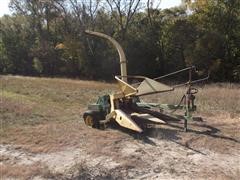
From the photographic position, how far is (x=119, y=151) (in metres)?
7.44

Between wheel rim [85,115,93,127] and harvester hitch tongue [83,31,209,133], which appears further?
wheel rim [85,115,93,127]

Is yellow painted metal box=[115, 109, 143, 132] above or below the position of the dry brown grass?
above

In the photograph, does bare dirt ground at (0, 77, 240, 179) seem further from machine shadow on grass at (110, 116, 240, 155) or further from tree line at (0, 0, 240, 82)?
tree line at (0, 0, 240, 82)

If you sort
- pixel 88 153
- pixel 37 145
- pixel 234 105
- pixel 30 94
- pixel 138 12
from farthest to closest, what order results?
pixel 138 12 → pixel 30 94 → pixel 234 105 → pixel 37 145 → pixel 88 153

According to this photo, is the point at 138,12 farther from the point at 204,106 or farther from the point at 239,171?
the point at 239,171

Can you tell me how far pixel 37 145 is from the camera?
806cm

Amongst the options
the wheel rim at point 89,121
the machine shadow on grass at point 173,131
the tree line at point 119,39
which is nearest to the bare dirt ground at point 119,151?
the machine shadow on grass at point 173,131

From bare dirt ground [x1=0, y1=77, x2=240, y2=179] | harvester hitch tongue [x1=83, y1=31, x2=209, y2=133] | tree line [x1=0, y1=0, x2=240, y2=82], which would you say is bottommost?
bare dirt ground [x1=0, y1=77, x2=240, y2=179]

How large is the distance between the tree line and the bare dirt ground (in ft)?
58.0

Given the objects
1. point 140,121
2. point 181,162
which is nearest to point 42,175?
point 181,162

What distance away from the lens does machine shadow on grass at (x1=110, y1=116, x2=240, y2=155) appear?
8.14 meters

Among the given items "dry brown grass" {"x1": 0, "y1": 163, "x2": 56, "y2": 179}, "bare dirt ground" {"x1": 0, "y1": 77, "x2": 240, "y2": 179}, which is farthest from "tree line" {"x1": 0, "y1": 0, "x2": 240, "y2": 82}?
"dry brown grass" {"x1": 0, "y1": 163, "x2": 56, "y2": 179}

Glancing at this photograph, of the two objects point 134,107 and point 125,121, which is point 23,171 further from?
point 134,107

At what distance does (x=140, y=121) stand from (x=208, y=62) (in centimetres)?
1948
